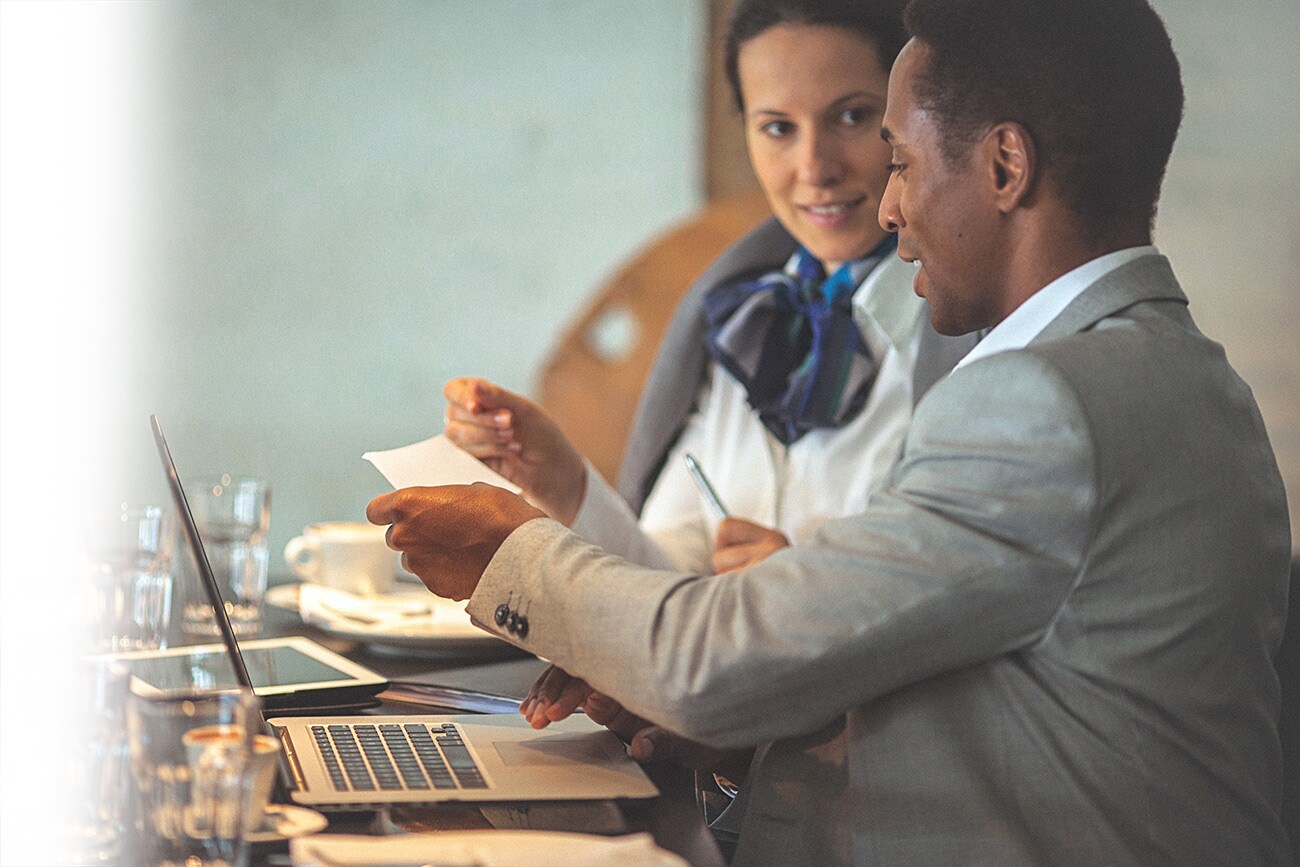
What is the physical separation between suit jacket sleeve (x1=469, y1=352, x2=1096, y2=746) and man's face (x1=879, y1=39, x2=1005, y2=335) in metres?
0.15

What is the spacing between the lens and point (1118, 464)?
31.8 inches

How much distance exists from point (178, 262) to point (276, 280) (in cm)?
20

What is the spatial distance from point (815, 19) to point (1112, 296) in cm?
82

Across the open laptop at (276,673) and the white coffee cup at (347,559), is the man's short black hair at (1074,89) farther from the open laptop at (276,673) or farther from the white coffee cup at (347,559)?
the white coffee cup at (347,559)

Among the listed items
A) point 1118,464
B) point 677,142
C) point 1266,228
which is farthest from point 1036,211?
point 677,142

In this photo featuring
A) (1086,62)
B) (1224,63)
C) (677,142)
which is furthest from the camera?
(677,142)

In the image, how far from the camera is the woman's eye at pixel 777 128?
167 centimetres

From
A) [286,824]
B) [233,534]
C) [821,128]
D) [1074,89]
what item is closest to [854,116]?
[821,128]

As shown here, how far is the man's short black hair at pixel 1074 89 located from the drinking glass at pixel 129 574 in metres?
0.69

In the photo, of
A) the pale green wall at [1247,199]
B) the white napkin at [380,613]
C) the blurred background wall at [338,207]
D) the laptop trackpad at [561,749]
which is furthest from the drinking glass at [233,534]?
the blurred background wall at [338,207]

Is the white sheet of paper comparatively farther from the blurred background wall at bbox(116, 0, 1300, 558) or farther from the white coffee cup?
the blurred background wall at bbox(116, 0, 1300, 558)

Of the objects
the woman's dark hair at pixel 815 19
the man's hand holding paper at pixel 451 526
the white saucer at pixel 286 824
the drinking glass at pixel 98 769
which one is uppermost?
the woman's dark hair at pixel 815 19

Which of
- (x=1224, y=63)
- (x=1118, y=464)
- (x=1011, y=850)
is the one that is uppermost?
(x=1224, y=63)

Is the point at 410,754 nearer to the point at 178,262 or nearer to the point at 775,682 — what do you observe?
the point at 775,682
